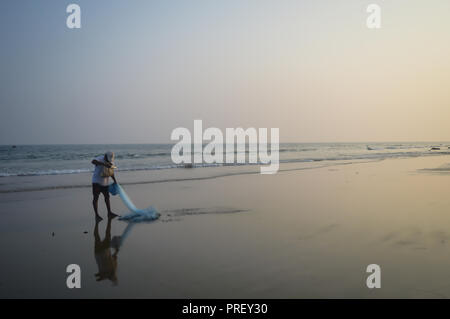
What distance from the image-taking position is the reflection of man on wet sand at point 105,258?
4.90 meters

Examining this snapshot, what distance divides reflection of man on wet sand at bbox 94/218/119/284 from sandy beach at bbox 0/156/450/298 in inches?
1.6

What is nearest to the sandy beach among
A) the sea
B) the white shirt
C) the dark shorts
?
the dark shorts

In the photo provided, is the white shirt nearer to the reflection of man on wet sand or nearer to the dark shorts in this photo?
the dark shorts

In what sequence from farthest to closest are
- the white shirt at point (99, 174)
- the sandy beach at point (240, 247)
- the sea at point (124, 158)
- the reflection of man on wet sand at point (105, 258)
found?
the sea at point (124, 158), the white shirt at point (99, 174), the reflection of man on wet sand at point (105, 258), the sandy beach at point (240, 247)

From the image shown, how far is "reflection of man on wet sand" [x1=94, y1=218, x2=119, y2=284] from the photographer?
490cm

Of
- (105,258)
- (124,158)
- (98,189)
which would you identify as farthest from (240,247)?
(124,158)

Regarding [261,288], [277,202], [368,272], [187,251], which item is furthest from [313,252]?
[277,202]

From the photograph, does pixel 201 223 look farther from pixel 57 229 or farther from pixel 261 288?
pixel 261 288

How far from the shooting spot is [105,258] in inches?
223

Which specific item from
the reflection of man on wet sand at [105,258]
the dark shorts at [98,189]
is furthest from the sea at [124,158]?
the reflection of man on wet sand at [105,258]

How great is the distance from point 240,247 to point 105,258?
2.31 metres

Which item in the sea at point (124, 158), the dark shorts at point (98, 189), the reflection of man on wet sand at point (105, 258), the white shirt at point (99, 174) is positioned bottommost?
the reflection of man on wet sand at point (105, 258)

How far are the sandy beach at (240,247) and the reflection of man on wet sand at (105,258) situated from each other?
0.13 ft

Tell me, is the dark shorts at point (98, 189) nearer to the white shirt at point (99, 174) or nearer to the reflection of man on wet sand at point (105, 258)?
the white shirt at point (99, 174)
